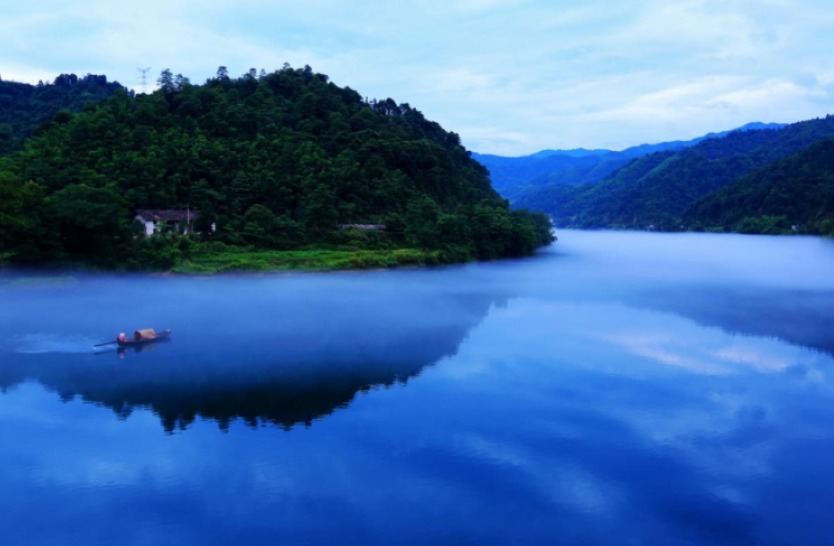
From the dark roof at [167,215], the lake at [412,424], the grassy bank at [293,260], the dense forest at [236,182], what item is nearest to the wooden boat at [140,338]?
the lake at [412,424]

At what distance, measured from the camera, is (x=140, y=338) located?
16562 millimetres

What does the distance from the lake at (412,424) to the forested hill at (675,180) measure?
89.0m

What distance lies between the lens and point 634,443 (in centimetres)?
1052

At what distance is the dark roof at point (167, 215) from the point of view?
32125mm

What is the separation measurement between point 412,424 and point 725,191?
3782 inches

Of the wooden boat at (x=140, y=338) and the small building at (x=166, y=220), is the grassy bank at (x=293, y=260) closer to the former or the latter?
the small building at (x=166, y=220)

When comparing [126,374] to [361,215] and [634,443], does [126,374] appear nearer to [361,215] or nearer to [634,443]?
[634,443]

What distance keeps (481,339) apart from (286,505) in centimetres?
1088

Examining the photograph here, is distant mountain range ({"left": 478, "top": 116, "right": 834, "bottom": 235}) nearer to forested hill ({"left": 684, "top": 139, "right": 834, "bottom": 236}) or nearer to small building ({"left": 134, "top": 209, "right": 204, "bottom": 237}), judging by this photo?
forested hill ({"left": 684, "top": 139, "right": 834, "bottom": 236})

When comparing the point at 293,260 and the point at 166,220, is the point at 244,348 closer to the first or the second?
the point at 293,260

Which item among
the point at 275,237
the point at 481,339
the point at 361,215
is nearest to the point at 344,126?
the point at 361,215

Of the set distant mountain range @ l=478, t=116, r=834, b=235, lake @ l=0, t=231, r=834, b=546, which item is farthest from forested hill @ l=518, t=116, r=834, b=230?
lake @ l=0, t=231, r=834, b=546

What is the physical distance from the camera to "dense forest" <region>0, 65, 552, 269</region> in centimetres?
2705

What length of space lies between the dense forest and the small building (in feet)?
1.71
